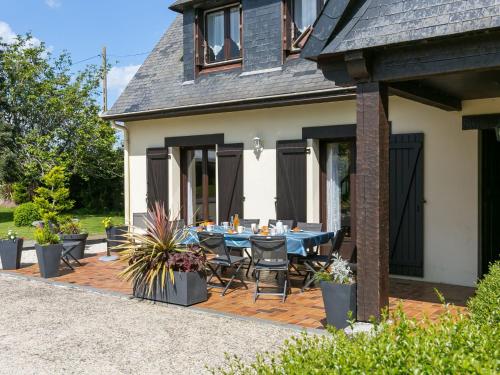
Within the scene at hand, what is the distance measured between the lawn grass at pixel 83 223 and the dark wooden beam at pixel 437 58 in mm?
12305

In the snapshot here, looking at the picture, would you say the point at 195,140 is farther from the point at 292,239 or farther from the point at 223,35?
the point at 292,239

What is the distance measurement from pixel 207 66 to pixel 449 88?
18.6ft

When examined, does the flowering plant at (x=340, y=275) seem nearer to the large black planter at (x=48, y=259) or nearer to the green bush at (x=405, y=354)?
the green bush at (x=405, y=354)

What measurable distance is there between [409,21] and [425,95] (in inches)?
69.0

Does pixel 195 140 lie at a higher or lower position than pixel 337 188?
higher

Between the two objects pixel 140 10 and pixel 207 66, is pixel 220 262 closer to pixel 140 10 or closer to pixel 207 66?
pixel 207 66

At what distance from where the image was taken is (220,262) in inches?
291

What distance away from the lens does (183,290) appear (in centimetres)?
671

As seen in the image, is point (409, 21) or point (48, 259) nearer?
point (409, 21)

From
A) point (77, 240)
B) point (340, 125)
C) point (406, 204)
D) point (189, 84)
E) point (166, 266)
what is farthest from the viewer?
point (189, 84)

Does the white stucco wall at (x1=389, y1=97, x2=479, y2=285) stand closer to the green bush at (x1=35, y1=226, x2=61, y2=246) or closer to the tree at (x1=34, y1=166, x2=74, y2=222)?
the green bush at (x1=35, y1=226, x2=61, y2=246)

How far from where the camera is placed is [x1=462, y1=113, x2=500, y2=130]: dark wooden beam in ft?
23.5

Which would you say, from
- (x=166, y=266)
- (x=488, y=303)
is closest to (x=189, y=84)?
(x=166, y=266)

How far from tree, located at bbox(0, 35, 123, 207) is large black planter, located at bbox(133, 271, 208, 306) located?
13.3 metres
